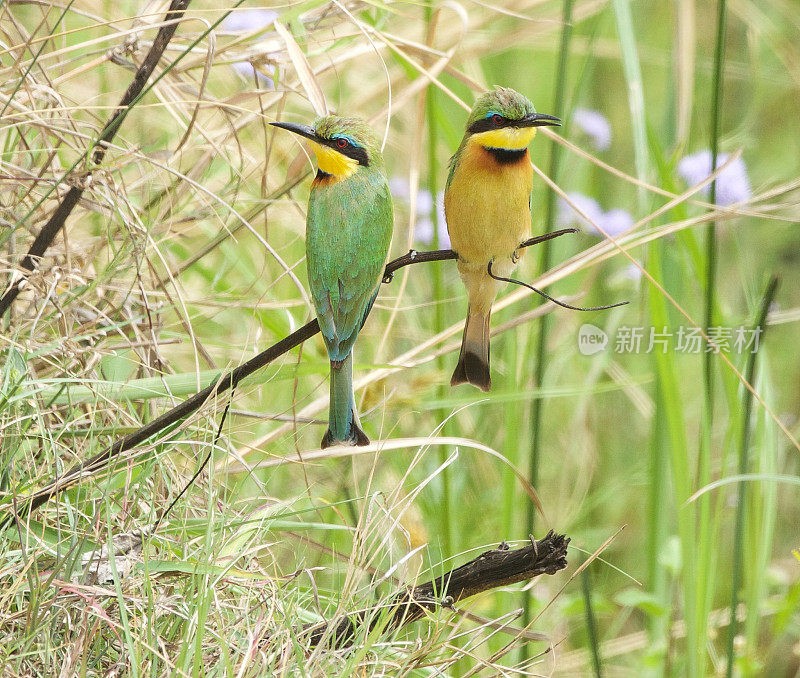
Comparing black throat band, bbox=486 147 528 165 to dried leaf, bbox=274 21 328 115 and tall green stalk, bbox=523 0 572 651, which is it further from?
tall green stalk, bbox=523 0 572 651

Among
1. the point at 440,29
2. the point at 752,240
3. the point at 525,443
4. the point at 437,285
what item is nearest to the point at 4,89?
the point at 437,285

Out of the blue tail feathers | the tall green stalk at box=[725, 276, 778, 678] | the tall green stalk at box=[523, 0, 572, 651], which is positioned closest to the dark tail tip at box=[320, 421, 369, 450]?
the blue tail feathers

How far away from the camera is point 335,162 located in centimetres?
115

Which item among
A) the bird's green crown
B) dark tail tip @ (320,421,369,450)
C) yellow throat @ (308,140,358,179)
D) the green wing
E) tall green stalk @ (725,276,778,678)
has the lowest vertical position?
tall green stalk @ (725,276,778,678)

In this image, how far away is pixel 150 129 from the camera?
2.56 metres

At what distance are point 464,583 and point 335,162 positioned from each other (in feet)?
1.90

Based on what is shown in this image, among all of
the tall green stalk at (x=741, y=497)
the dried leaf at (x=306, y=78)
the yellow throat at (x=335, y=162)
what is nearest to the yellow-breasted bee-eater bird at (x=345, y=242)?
the yellow throat at (x=335, y=162)

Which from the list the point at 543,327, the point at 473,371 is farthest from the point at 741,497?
the point at 473,371

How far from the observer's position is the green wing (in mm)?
1141

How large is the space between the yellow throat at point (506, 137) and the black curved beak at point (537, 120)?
0.04 m

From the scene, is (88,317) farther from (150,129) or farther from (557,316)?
(557,316)

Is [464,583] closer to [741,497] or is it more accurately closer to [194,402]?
[194,402]

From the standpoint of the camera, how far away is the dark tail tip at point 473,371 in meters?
1.41

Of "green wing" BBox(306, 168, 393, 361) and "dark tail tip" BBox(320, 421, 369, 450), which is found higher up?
"green wing" BBox(306, 168, 393, 361)
